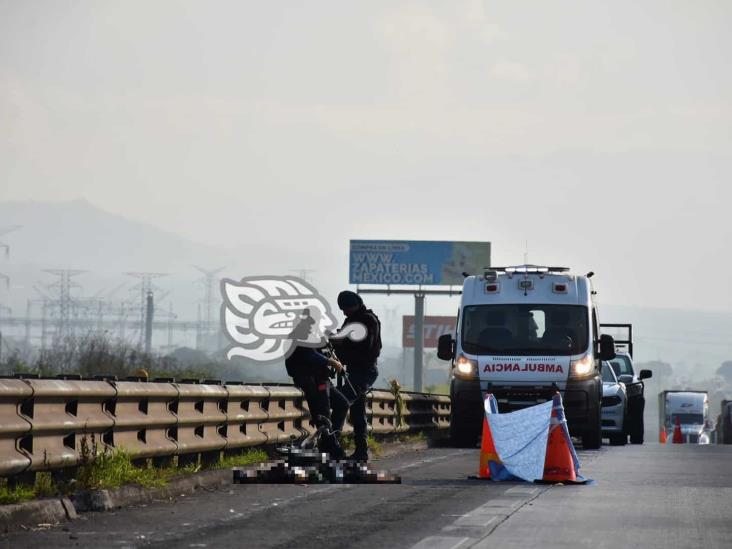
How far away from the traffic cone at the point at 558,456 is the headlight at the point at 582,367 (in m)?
8.33

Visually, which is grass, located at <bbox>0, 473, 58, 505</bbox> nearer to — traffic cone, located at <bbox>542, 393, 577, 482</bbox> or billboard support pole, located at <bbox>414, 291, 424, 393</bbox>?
traffic cone, located at <bbox>542, 393, 577, 482</bbox>

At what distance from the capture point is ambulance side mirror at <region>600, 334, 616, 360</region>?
80.3 feet

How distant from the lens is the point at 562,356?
2384 cm

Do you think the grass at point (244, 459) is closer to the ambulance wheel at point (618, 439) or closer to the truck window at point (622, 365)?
the ambulance wheel at point (618, 439)

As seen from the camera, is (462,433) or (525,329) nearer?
(525,329)

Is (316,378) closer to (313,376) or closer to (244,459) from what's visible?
(313,376)

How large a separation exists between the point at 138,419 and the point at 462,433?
40.0 ft

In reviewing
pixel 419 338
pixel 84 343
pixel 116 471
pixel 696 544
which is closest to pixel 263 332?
pixel 116 471

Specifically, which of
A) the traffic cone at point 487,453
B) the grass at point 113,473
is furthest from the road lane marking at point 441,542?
the traffic cone at point 487,453

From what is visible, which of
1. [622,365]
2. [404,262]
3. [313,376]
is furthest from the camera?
[404,262]

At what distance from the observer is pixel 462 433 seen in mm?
24406

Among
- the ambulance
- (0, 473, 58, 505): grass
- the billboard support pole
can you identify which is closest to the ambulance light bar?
the ambulance

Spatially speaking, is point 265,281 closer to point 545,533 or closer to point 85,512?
point 85,512
